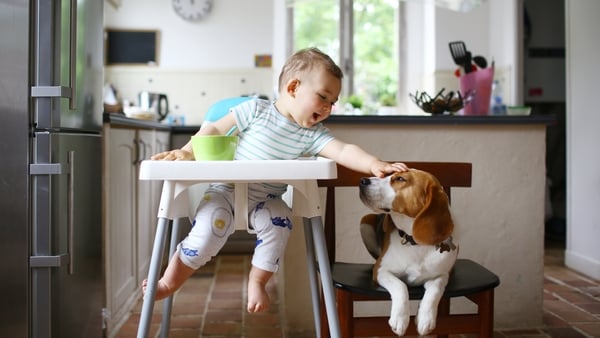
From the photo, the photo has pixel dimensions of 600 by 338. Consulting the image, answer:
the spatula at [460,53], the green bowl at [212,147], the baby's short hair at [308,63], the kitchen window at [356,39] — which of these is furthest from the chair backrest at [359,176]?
the kitchen window at [356,39]

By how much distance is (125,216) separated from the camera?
275 cm

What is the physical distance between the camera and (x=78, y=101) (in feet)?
6.42

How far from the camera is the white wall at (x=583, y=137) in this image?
3785mm

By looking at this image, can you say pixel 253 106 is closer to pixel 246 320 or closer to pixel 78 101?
pixel 78 101

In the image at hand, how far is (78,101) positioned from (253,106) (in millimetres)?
623

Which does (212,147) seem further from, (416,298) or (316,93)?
(416,298)

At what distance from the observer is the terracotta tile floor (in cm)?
258

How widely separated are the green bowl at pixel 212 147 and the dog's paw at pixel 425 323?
60 cm

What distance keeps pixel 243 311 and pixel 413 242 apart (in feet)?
4.84

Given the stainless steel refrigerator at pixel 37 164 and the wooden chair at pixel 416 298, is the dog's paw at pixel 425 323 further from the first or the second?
the stainless steel refrigerator at pixel 37 164

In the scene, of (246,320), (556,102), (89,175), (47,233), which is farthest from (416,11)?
(47,233)

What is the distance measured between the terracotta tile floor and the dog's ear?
1144mm

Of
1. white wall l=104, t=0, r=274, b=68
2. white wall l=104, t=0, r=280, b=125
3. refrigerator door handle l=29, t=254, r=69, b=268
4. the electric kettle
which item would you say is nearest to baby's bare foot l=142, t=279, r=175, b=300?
refrigerator door handle l=29, t=254, r=69, b=268

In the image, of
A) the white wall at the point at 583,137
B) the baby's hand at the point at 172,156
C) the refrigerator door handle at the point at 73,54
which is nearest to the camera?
the baby's hand at the point at 172,156
